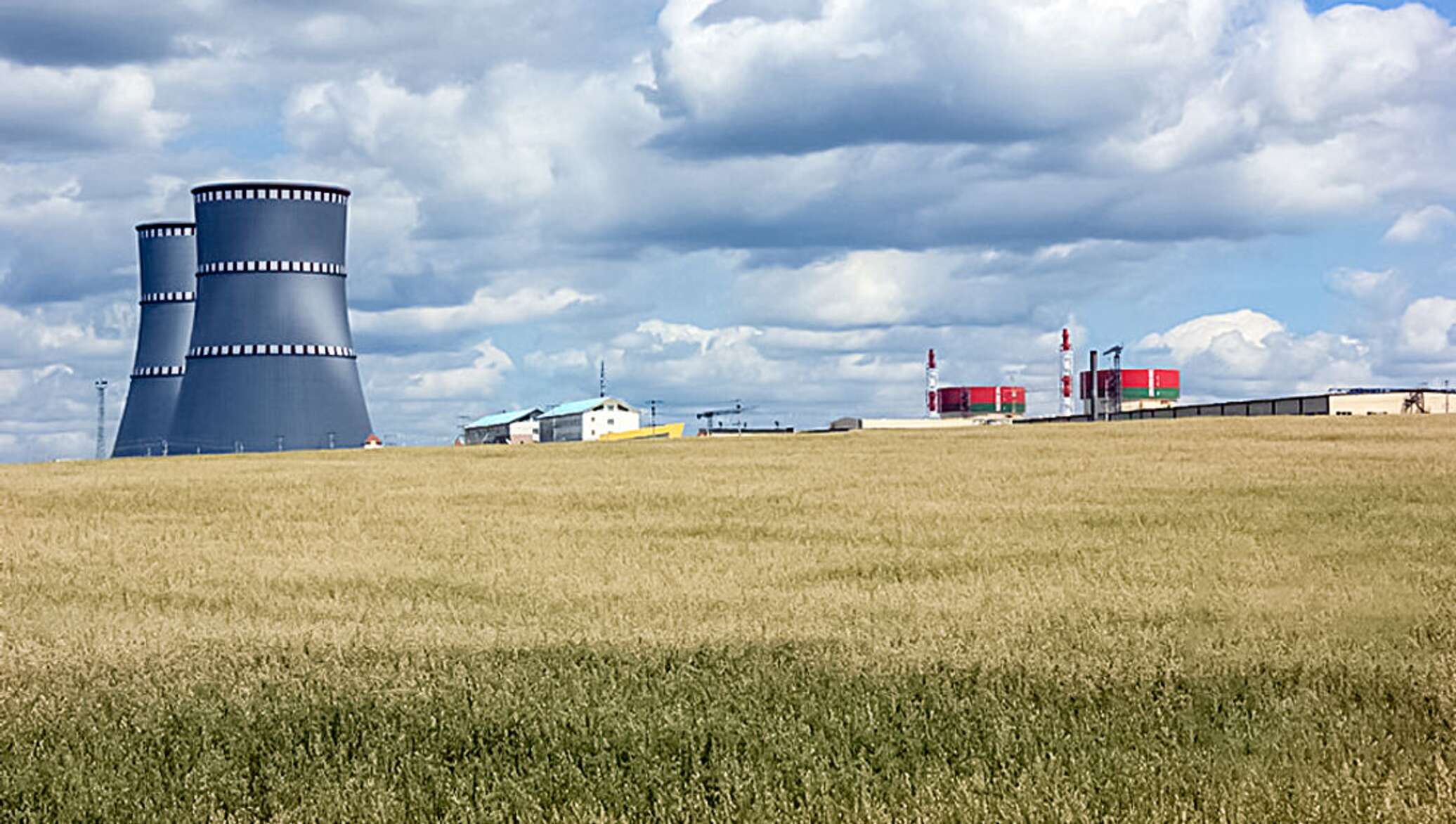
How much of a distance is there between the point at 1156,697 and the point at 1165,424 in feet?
165

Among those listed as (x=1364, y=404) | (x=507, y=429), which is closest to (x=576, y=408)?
(x=507, y=429)

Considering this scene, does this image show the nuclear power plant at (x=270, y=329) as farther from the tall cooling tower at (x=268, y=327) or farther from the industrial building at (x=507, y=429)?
the industrial building at (x=507, y=429)

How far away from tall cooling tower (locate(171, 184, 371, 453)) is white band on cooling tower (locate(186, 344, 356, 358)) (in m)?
0.07

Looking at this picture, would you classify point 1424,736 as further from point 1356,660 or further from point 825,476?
point 825,476

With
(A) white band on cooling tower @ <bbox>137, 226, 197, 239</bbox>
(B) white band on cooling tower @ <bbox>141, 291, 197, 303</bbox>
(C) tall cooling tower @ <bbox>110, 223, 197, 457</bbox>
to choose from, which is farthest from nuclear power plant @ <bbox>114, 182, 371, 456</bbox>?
(A) white band on cooling tower @ <bbox>137, 226, 197, 239</bbox>

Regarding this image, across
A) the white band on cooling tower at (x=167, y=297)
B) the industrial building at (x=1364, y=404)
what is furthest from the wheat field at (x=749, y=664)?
the white band on cooling tower at (x=167, y=297)

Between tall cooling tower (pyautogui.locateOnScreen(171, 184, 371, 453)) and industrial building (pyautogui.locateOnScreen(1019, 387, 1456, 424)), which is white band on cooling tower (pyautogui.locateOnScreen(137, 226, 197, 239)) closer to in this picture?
tall cooling tower (pyautogui.locateOnScreen(171, 184, 371, 453))

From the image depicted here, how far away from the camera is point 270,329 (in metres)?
113

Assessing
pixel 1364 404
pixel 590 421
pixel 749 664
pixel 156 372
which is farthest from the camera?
pixel 590 421

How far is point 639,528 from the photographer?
2869 cm

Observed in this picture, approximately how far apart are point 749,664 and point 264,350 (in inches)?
4119

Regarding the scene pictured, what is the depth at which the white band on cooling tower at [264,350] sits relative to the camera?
370 feet

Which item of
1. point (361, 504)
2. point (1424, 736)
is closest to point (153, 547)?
point (361, 504)

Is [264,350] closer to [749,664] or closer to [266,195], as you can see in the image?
[266,195]
